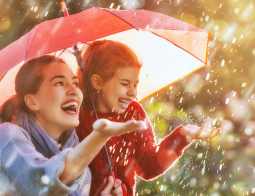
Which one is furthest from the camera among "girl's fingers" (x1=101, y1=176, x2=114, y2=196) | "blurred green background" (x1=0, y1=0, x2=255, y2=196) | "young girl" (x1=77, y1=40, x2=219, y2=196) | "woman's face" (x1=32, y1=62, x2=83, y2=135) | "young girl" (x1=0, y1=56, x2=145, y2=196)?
"blurred green background" (x1=0, y1=0, x2=255, y2=196)

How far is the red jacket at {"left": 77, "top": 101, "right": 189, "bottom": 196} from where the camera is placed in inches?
84.0

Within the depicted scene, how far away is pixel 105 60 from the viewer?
2160mm

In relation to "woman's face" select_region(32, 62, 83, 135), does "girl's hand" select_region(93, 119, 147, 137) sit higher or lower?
higher

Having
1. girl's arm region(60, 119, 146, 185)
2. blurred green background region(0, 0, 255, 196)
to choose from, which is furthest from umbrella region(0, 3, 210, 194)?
blurred green background region(0, 0, 255, 196)

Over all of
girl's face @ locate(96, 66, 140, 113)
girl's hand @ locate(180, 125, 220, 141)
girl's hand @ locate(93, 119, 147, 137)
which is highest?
girl's hand @ locate(93, 119, 147, 137)

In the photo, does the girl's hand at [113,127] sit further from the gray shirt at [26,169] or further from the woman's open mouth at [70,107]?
the woman's open mouth at [70,107]

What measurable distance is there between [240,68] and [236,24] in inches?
22.3

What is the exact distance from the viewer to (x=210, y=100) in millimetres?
4133

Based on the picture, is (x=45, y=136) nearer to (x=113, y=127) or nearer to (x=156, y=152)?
(x=113, y=127)

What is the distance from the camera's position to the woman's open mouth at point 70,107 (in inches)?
72.1

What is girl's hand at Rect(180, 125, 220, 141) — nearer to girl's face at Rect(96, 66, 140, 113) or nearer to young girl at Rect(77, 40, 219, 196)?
young girl at Rect(77, 40, 219, 196)

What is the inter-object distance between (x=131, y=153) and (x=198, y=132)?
1.69 ft

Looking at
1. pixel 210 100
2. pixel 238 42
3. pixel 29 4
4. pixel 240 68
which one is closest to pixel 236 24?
pixel 238 42

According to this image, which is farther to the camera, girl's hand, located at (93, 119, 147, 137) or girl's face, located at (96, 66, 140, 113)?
girl's face, located at (96, 66, 140, 113)
